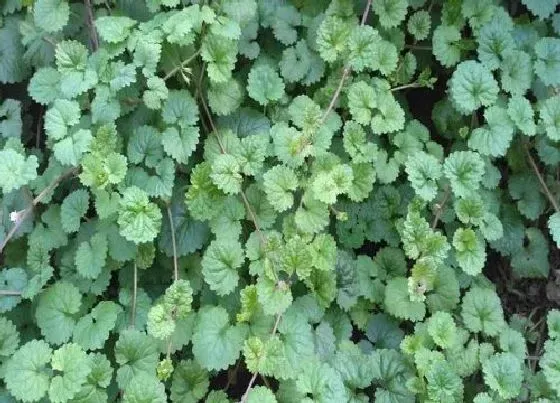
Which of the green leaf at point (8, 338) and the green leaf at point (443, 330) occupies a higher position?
the green leaf at point (443, 330)

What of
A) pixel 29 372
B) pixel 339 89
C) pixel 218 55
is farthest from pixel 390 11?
pixel 29 372

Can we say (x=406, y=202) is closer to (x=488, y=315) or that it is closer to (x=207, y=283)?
(x=488, y=315)

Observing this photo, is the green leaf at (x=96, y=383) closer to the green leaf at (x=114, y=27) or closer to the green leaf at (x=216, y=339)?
the green leaf at (x=216, y=339)

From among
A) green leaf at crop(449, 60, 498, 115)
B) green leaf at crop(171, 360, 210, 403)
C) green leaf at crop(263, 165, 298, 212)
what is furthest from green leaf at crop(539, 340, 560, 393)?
green leaf at crop(171, 360, 210, 403)

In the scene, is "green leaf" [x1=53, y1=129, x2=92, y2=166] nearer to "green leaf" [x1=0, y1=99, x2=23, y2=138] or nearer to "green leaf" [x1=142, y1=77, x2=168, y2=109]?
"green leaf" [x1=142, y1=77, x2=168, y2=109]

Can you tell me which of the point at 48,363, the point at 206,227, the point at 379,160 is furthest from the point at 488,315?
the point at 48,363

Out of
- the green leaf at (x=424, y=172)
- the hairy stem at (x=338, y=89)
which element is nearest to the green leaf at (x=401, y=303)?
the green leaf at (x=424, y=172)

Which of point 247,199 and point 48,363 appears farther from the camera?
point 247,199

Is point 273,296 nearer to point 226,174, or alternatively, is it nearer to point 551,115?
point 226,174
